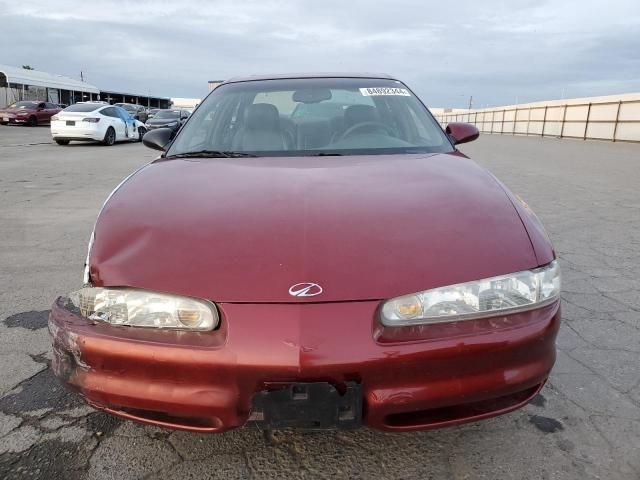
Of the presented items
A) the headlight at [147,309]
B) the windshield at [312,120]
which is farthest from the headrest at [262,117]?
the headlight at [147,309]

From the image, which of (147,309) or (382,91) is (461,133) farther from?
(147,309)

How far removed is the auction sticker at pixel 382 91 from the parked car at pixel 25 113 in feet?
85.6

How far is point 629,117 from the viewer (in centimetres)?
2219

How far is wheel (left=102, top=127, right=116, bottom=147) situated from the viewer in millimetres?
16078

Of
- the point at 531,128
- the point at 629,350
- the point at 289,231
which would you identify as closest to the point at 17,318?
the point at 289,231

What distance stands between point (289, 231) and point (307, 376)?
1.60 ft

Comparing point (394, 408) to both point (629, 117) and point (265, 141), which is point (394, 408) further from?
point (629, 117)

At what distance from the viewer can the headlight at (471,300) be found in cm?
149

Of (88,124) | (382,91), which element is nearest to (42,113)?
(88,124)

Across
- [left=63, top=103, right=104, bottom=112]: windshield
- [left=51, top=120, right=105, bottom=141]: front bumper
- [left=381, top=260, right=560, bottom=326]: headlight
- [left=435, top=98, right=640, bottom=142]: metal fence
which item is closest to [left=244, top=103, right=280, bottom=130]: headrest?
[left=381, top=260, right=560, bottom=326]: headlight

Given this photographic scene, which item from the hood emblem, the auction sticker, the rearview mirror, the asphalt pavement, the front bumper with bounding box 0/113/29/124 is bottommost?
the asphalt pavement

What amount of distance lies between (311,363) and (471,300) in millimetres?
532

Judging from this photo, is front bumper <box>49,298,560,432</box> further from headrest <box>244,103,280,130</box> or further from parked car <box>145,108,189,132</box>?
parked car <box>145,108,189,132</box>

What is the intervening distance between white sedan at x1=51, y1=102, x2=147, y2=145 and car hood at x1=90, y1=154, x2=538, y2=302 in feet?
47.9
